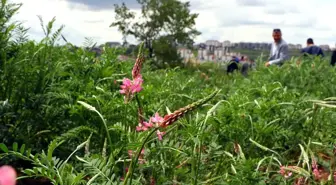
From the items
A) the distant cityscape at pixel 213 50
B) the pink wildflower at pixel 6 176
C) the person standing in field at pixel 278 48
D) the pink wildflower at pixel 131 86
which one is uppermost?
the pink wildflower at pixel 6 176

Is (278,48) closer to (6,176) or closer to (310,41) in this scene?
(310,41)

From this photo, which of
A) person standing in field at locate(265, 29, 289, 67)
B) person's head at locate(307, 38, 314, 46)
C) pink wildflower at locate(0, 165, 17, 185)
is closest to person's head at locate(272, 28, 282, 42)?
person standing in field at locate(265, 29, 289, 67)

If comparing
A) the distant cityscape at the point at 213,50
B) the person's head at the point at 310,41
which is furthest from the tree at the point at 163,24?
the person's head at the point at 310,41

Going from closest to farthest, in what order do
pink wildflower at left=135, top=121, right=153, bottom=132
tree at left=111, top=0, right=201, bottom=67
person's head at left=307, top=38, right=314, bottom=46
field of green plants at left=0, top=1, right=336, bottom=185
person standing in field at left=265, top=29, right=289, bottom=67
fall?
pink wildflower at left=135, top=121, right=153, bottom=132 < field of green plants at left=0, top=1, right=336, bottom=185 < person standing in field at left=265, top=29, right=289, bottom=67 < person's head at left=307, top=38, right=314, bottom=46 < tree at left=111, top=0, right=201, bottom=67

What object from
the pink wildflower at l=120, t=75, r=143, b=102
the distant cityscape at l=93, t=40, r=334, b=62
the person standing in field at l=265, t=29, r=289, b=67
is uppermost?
the pink wildflower at l=120, t=75, r=143, b=102

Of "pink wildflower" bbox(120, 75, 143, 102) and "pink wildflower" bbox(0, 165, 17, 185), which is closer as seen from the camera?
"pink wildflower" bbox(0, 165, 17, 185)

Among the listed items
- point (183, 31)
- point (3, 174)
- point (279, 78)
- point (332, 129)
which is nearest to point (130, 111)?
point (332, 129)

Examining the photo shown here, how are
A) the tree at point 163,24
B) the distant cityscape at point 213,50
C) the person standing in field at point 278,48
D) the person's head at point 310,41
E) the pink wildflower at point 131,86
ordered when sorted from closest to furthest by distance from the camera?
the pink wildflower at point 131,86, the distant cityscape at point 213,50, the person standing in field at point 278,48, the person's head at point 310,41, the tree at point 163,24

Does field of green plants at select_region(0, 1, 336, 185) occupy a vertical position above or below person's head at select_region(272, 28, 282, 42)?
below

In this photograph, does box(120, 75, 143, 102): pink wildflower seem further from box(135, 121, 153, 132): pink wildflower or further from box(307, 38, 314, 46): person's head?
box(307, 38, 314, 46): person's head

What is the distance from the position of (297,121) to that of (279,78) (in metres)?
2.86

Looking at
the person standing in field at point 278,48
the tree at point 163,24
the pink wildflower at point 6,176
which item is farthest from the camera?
the tree at point 163,24

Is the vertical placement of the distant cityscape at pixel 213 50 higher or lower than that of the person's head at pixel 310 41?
lower

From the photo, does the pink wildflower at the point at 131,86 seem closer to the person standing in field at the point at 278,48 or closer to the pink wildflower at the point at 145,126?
the pink wildflower at the point at 145,126
